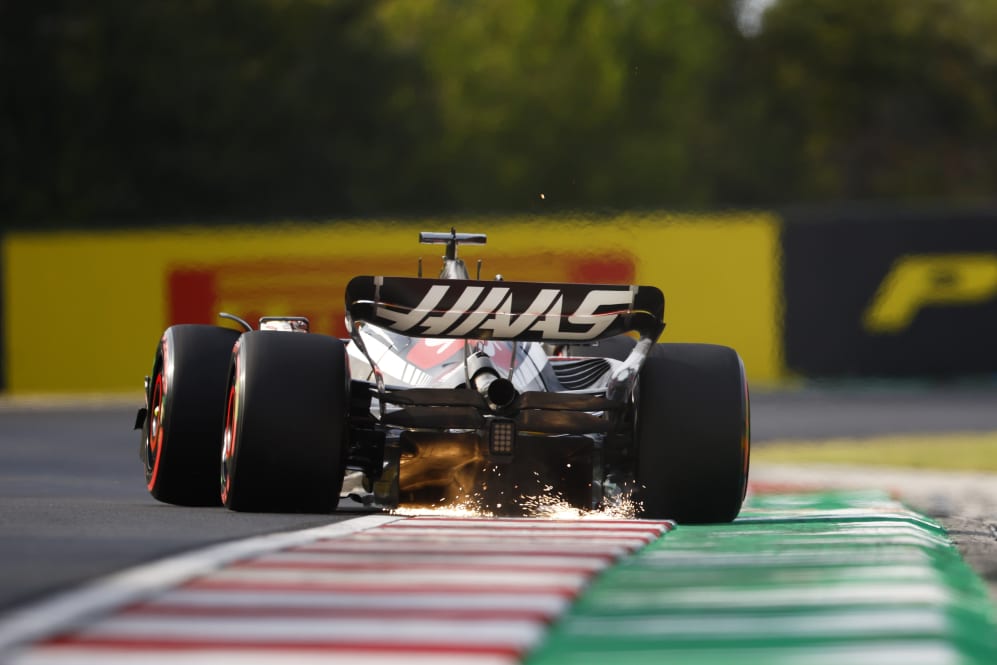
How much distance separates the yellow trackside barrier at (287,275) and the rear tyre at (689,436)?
1614 centimetres

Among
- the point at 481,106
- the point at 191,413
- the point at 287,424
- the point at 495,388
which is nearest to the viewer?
the point at 287,424

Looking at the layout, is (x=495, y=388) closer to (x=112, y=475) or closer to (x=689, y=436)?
(x=689, y=436)

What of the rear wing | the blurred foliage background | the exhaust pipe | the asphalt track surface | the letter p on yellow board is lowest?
the asphalt track surface

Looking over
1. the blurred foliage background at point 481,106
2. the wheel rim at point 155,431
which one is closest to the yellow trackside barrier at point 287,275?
the blurred foliage background at point 481,106

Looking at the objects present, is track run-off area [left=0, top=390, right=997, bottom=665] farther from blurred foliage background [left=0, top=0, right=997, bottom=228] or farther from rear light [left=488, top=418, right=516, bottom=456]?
blurred foliage background [left=0, top=0, right=997, bottom=228]

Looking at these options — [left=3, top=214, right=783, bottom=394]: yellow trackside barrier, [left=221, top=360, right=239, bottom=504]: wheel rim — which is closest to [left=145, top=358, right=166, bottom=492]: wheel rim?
[left=221, top=360, right=239, bottom=504]: wheel rim

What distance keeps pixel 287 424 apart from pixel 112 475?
20.1 ft

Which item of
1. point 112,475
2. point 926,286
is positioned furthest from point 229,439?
point 926,286

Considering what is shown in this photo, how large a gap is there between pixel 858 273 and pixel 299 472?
18928 millimetres

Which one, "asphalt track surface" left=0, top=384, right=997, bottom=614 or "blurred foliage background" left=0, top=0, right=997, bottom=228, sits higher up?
"blurred foliage background" left=0, top=0, right=997, bottom=228

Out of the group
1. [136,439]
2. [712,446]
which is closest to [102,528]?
[712,446]

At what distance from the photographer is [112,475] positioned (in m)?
13.2

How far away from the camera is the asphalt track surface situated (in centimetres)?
578

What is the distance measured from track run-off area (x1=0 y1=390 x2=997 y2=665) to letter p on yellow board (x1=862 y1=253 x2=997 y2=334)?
18397 millimetres
